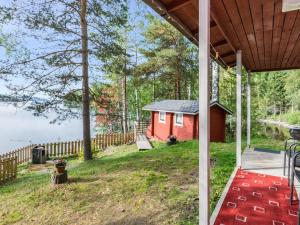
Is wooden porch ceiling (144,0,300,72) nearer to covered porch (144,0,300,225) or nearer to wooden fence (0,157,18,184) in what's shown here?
covered porch (144,0,300,225)

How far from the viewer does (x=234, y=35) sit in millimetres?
4102

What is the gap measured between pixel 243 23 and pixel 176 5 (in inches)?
49.3

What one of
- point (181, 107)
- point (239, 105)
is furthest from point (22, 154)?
point (239, 105)

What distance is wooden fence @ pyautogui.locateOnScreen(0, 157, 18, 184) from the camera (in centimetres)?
859

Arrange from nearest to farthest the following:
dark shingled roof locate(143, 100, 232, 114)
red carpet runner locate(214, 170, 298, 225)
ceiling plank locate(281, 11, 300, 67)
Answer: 1. red carpet runner locate(214, 170, 298, 225)
2. ceiling plank locate(281, 11, 300, 67)
3. dark shingled roof locate(143, 100, 232, 114)

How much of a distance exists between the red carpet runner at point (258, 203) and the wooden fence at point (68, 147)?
10.3 meters

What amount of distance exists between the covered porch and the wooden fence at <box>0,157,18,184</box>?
25.8 ft

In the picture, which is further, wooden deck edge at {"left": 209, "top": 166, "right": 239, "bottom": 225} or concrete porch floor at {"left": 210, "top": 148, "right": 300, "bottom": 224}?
concrete porch floor at {"left": 210, "top": 148, "right": 300, "bottom": 224}

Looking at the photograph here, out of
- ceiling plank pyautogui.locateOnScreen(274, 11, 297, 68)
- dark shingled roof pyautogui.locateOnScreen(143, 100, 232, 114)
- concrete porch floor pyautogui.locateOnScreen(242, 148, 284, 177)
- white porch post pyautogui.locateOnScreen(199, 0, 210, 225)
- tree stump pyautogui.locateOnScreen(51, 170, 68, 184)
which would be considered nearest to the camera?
white porch post pyautogui.locateOnScreen(199, 0, 210, 225)

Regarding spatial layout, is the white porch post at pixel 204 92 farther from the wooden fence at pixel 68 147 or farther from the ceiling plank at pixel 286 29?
the wooden fence at pixel 68 147

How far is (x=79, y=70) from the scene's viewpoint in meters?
10.1

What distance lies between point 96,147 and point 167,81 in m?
10.4

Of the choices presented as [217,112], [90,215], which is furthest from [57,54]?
[217,112]

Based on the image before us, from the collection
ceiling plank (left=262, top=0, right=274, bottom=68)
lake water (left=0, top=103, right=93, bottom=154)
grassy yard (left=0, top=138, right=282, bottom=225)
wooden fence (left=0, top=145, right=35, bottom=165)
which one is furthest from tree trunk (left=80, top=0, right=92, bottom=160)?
ceiling plank (left=262, top=0, right=274, bottom=68)
